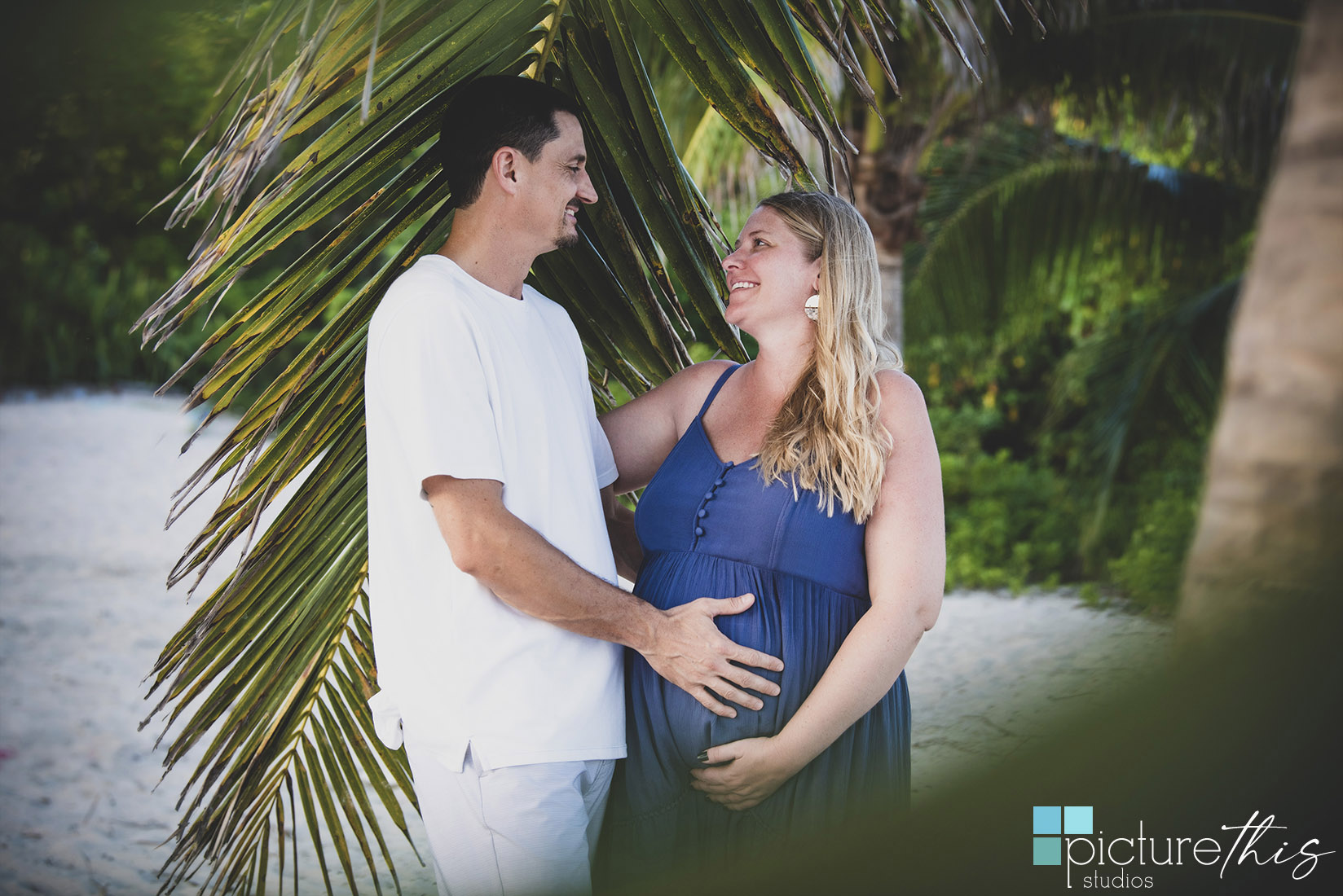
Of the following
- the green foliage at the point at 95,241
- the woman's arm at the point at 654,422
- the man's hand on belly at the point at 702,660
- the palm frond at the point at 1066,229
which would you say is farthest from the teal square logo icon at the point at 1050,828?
the green foliage at the point at 95,241

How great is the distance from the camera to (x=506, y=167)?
6.40 ft

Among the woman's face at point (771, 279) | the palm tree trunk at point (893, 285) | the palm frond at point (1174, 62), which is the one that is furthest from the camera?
the palm tree trunk at point (893, 285)

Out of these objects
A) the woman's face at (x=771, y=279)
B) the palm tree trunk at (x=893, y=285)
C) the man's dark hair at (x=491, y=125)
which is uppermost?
the palm tree trunk at (x=893, y=285)

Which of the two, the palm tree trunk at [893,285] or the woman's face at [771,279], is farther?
the palm tree trunk at [893,285]

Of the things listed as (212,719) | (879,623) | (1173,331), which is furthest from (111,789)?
(1173,331)

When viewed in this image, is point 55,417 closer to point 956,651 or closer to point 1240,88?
point 956,651

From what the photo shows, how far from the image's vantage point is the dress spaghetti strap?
2.34m

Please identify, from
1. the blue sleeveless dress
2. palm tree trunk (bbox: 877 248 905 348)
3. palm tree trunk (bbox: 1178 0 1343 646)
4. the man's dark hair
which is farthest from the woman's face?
palm tree trunk (bbox: 877 248 905 348)

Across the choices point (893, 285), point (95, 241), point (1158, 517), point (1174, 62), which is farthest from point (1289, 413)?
point (95, 241)

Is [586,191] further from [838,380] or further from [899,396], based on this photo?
[899,396]

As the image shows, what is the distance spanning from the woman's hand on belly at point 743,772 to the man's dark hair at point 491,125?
111cm

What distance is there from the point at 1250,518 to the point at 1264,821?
12 centimetres

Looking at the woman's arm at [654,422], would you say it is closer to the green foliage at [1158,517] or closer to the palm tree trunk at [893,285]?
the palm tree trunk at [893,285]

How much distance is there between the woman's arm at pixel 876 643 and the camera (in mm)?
1952
